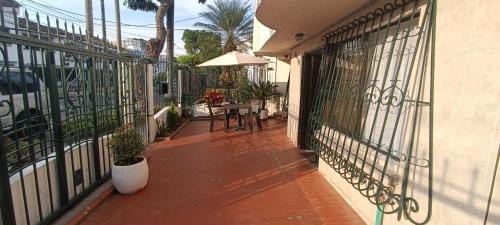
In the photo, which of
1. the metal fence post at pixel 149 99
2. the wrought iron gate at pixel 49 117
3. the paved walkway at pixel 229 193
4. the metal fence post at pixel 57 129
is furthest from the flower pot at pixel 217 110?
the metal fence post at pixel 57 129

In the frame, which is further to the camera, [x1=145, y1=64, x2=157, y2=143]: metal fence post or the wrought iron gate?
[x1=145, y1=64, x2=157, y2=143]: metal fence post

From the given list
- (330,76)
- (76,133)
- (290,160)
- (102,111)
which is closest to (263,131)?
(290,160)

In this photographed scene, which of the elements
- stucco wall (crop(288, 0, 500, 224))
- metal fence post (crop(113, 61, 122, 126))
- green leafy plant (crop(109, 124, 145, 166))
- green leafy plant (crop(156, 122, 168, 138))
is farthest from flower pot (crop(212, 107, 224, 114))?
stucco wall (crop(288, 0, 500, 224))

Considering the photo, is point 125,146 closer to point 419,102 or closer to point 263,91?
point 419,102

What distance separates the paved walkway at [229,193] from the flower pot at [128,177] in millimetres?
107

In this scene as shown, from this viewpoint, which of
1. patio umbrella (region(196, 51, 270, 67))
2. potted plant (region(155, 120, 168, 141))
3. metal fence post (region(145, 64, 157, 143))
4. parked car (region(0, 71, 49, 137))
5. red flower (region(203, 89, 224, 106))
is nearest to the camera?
parked car (region(0, 71, 49, 137))

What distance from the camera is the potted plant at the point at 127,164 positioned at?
3689 mm

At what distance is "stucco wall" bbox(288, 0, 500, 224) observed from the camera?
5.26ft

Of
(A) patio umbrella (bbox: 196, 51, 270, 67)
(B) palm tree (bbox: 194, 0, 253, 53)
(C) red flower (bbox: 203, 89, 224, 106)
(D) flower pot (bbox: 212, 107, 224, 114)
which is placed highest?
(B) palm tree (bbox: 194, 0, 253, 53)

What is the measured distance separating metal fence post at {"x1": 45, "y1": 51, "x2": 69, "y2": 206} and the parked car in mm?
81

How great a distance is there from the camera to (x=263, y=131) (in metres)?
8.04

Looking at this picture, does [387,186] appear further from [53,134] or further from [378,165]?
[53,134]

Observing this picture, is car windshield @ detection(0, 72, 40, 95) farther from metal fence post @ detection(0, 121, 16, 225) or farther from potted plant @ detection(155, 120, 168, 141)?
potted plant @ detection(155, 120, 168, 141)

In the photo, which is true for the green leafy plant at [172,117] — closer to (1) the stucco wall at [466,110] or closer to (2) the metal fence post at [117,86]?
(2) the metal fence post at [117,86]
